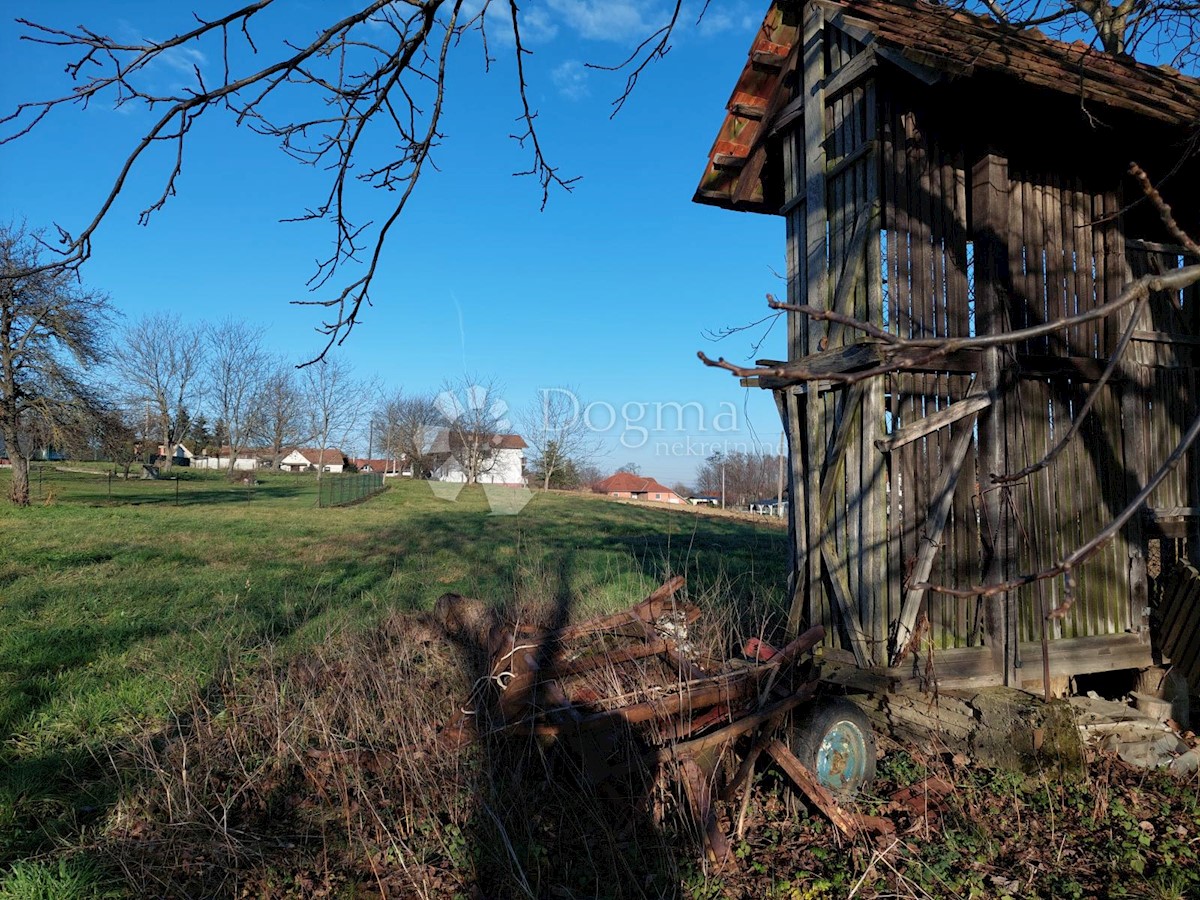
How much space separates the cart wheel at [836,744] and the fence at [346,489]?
100 ft

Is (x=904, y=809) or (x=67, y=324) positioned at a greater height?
(x=67, y=324)

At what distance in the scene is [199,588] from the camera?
10.9 m

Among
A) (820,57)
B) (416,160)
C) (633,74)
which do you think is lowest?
(416,160)

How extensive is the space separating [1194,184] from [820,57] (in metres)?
4.12

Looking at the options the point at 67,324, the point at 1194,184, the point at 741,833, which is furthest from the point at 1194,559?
the point at 67,324

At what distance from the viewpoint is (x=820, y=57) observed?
6.63m

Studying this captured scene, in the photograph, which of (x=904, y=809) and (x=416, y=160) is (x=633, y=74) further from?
(x=904, y=809)

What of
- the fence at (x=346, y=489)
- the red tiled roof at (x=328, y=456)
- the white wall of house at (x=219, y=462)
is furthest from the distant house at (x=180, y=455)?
the fence at (x=346, y=489)

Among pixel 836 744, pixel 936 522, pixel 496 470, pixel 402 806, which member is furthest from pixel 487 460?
pixel 836 744

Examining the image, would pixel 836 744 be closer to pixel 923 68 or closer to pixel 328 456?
pixel 923 68

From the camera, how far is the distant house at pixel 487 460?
191 ft

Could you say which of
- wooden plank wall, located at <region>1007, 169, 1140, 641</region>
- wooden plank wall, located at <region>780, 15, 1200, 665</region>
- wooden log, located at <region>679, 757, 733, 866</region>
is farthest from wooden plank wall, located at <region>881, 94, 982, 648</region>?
wooden log, located at <region>679, 757, 733, 866</region>

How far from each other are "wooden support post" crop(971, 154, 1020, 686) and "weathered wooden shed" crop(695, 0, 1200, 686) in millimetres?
17

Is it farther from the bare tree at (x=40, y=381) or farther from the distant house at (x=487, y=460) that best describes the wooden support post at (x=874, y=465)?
the distant house at (x=487, y=460)
